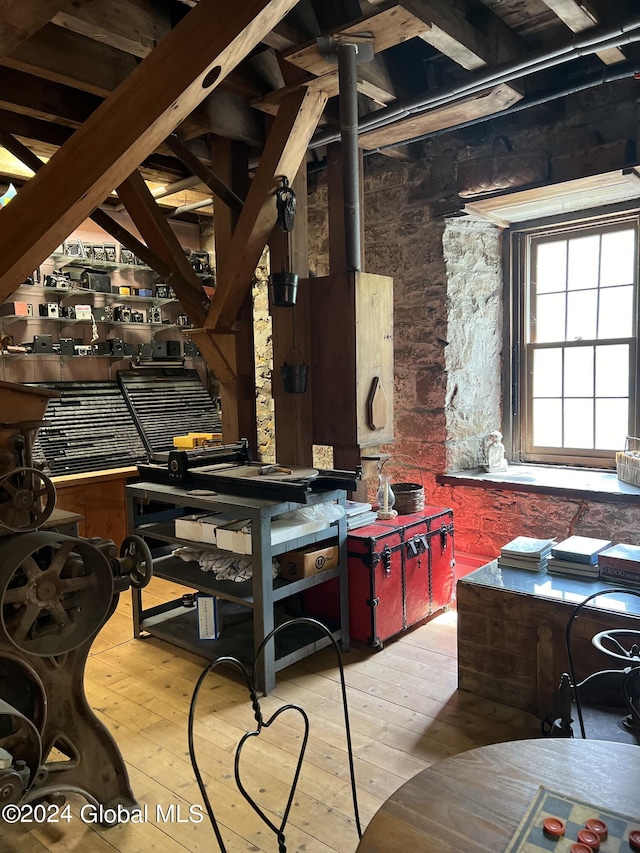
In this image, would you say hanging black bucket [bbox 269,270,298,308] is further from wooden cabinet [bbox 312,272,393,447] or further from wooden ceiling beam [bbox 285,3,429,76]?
wooden ceiling beam [bbox 285,3,429,76]

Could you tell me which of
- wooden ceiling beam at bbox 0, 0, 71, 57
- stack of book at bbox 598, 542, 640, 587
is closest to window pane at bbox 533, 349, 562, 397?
stack of book at bbox 598, 542, 640, 587

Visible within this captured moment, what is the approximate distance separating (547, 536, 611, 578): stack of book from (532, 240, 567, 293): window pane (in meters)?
2.44

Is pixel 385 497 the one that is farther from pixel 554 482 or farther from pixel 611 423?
pixel 611 423

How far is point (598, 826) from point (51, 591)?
5.20 feet

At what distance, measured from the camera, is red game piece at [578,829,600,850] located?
1.08 metres

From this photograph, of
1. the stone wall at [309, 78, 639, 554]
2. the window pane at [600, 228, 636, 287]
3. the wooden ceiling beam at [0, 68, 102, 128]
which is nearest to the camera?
the wooden ceiling beam at [0, 68, 102, 128]

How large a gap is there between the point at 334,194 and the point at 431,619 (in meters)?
2.45

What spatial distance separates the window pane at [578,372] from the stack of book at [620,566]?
6.89 ft

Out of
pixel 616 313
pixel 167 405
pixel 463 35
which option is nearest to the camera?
pixel 463 35

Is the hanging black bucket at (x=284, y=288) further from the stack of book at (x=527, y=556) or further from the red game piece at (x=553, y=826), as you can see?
the red game piece at (x=553, y=826)

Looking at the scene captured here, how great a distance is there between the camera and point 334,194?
9.97 feet

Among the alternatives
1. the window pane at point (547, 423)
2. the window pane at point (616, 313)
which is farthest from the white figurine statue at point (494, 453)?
the window pane at point (616, 313)

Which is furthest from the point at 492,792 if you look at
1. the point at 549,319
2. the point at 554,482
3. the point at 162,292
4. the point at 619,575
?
the point at 162,292

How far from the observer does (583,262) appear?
14.9 ft
